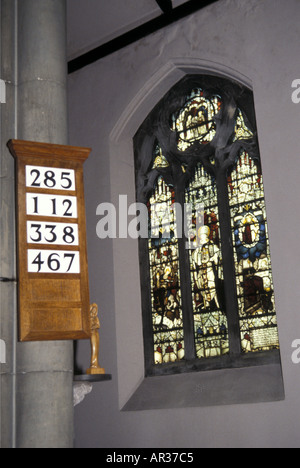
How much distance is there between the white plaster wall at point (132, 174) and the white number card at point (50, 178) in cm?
280

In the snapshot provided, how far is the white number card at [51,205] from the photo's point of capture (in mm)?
3154

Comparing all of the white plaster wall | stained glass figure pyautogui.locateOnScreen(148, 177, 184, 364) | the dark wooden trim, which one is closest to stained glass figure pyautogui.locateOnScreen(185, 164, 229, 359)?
stained glass figure pyautogui.locateOnScreen(148, 177, 184, 364)

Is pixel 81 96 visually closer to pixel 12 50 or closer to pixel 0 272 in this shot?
pixel 12 50

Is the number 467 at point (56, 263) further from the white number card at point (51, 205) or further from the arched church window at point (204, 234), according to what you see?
the arched church window at point (204, 234)

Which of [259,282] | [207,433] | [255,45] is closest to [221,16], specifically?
[255,45]

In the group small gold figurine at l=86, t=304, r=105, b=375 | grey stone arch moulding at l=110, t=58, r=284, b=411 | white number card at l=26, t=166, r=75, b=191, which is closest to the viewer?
white number card at l=26, t=166, r=75, b=191

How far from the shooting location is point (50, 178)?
10.7ft

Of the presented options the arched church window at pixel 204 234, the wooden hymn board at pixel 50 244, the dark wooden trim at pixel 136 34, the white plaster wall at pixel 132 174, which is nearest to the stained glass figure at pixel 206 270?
the arched church window at pixel 204 234

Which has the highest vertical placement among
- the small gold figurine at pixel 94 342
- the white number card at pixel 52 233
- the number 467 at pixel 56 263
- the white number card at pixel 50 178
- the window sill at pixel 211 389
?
the white number card at pixel 50 178

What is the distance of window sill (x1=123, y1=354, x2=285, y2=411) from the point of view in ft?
18.4

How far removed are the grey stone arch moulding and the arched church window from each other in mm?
103

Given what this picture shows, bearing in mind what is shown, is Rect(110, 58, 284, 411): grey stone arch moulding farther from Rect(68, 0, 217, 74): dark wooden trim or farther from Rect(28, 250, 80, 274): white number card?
Rect(28, 250, 80, 274): white number card

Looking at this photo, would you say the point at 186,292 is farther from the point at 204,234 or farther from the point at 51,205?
the point at 51,205

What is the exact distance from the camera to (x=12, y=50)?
375 centimetres
